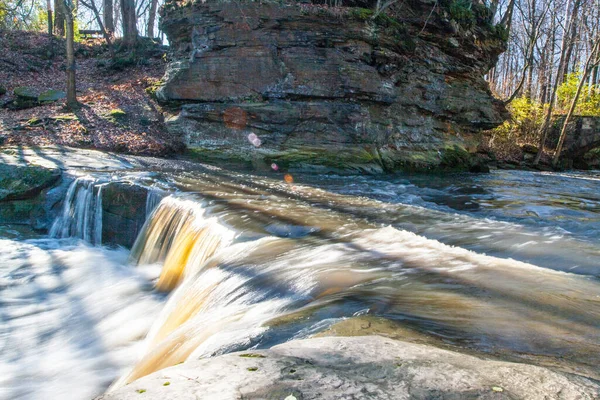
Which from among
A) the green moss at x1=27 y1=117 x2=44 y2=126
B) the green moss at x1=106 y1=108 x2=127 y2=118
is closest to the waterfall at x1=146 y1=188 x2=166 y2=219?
the green moss at x1=106 y1=108 x2=127 y2=118

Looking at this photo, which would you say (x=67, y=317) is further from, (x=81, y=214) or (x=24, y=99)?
(x=24, y=99)

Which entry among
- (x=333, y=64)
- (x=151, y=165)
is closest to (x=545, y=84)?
(x=333, y=64)

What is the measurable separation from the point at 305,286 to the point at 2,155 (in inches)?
386

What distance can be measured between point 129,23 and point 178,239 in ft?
63.0

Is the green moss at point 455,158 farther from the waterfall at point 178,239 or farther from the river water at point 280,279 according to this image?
the waterfall at point 178,239

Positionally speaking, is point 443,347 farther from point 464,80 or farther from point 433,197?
point 464,80

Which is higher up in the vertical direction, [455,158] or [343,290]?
[455,158]

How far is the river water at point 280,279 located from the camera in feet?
8.86

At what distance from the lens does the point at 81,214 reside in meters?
8.61

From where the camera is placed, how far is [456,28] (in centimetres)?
1512

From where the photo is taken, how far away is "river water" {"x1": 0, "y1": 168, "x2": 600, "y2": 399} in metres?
2.70

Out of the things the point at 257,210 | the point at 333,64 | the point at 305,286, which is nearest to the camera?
the point at 305,286

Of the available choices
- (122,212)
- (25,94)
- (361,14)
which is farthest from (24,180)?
(361,14)

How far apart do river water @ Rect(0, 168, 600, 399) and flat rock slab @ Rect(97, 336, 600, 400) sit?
1.44 feet
